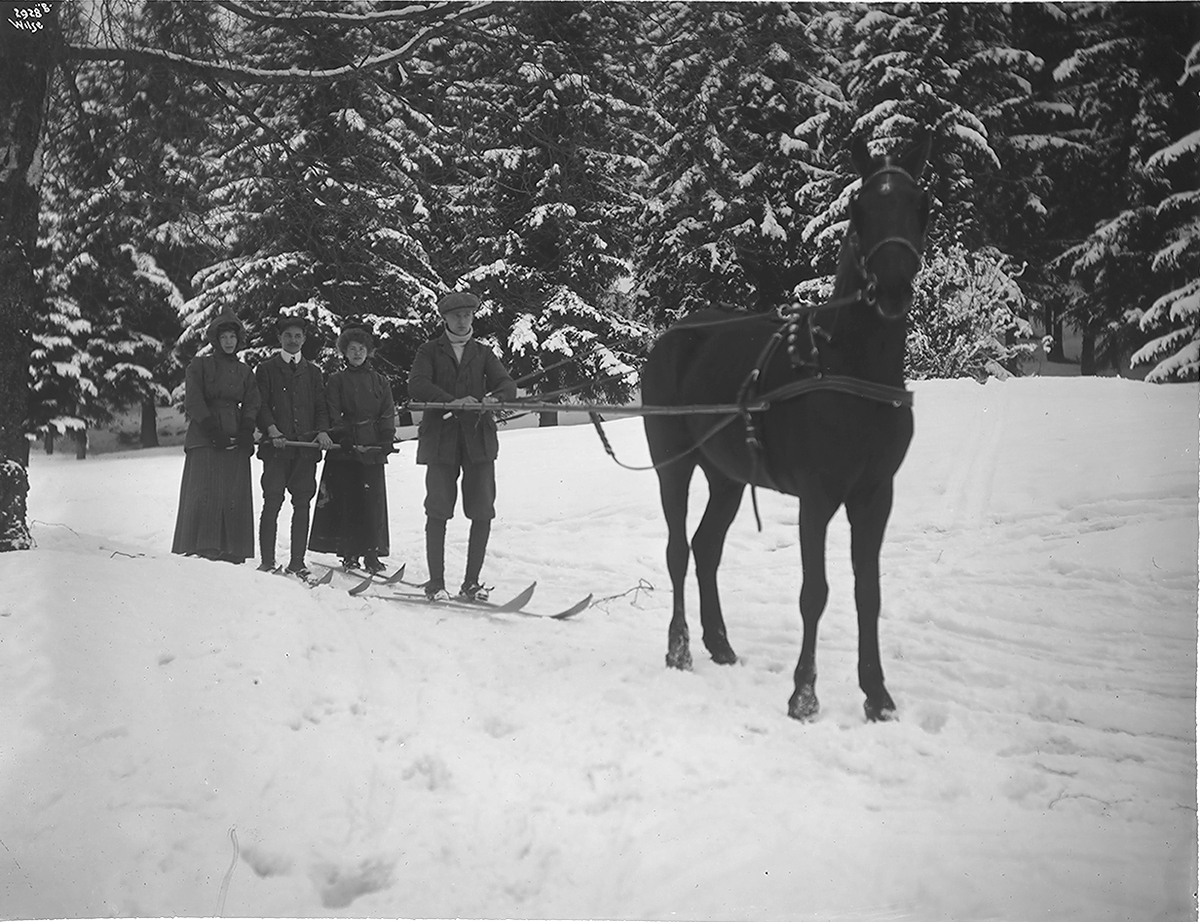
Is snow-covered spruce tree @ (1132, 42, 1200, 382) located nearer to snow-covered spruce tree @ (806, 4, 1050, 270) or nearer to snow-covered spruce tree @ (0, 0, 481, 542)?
snow-covered spruce tree @ (806, 4, 1050, 270)

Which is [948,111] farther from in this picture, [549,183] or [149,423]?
[149,423]

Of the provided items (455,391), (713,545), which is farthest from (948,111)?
(455,391)

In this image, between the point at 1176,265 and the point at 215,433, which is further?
the point at 215,433

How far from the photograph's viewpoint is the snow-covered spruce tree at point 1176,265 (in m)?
3.09

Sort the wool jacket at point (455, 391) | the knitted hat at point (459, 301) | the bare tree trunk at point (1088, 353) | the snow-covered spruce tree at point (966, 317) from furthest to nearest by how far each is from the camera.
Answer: the wool jacket at point (455, 391) → the knitted hat at point (459, 301) → the snow-covered spruce tree at point (966, 317) → the bare tree trunk at point (1088, 353)

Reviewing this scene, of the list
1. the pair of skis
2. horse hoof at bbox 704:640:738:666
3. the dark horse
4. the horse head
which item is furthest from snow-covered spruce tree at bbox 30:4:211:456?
the horse head

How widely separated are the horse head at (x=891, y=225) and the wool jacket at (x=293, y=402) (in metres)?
Answer: 4.37

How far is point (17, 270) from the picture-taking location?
436cm

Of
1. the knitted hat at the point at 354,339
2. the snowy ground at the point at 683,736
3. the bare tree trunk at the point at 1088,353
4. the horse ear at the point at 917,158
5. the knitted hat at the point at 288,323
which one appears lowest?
the snowy ground at the point at 683,736

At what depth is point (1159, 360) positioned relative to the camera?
3.14 metres

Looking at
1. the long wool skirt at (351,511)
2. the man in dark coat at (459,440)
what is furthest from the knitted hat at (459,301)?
the long wool skirt at (351,511)

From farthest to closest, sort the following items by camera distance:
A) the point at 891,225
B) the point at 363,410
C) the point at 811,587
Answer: the point at 363,410
the point at 811,587
the point at 891,225

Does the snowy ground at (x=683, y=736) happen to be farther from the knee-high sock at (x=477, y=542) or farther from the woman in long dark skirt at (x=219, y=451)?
the woman in long dark skirt at (x=219, y=451)

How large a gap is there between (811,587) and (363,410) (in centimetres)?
408
